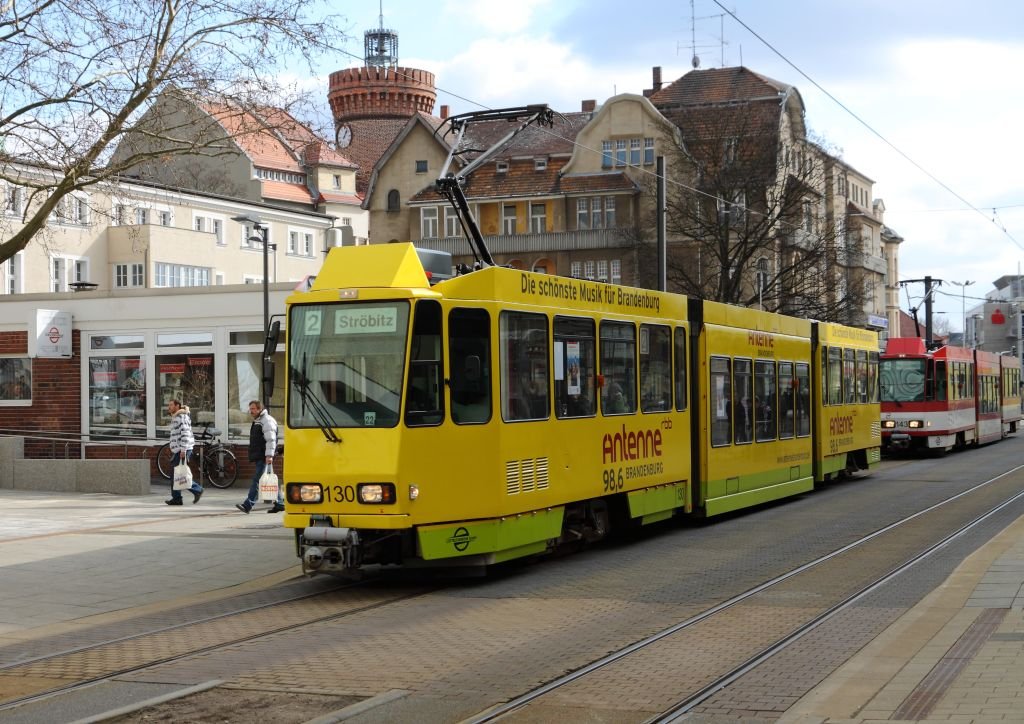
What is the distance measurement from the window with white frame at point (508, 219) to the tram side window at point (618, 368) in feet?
197

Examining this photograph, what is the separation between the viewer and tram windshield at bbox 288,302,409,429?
41.0ft

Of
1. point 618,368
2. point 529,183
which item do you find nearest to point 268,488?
point 618,368

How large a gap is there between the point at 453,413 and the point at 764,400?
29.9 ft

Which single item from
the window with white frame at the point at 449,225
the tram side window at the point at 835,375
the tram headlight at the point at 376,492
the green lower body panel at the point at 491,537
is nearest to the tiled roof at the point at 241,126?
the green lower body panel at the point at 491,537

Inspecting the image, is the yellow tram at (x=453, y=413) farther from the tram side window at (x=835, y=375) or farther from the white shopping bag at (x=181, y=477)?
the tram side window at (x=835, y=375)

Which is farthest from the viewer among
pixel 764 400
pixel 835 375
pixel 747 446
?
pixel 835 375

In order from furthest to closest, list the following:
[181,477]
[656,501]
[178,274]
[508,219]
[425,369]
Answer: [508,219], [178,274], [181,477], [656,501], [425,369]

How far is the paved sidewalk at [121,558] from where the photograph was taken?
1244 centimetres

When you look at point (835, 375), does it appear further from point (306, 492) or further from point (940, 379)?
point (306, 492)

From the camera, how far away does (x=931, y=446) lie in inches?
1437

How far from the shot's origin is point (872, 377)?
2797 cm

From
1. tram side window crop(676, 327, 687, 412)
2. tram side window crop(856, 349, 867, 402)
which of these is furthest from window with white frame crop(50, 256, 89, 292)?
tram side window crop(676, 327, 687, 412)

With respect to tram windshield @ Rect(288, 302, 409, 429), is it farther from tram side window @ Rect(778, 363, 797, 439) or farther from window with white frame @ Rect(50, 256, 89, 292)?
window with white frame @ Rect(50, 256, 89, 292)

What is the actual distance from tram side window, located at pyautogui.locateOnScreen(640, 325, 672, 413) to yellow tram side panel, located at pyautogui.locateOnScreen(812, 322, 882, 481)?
288 inches
